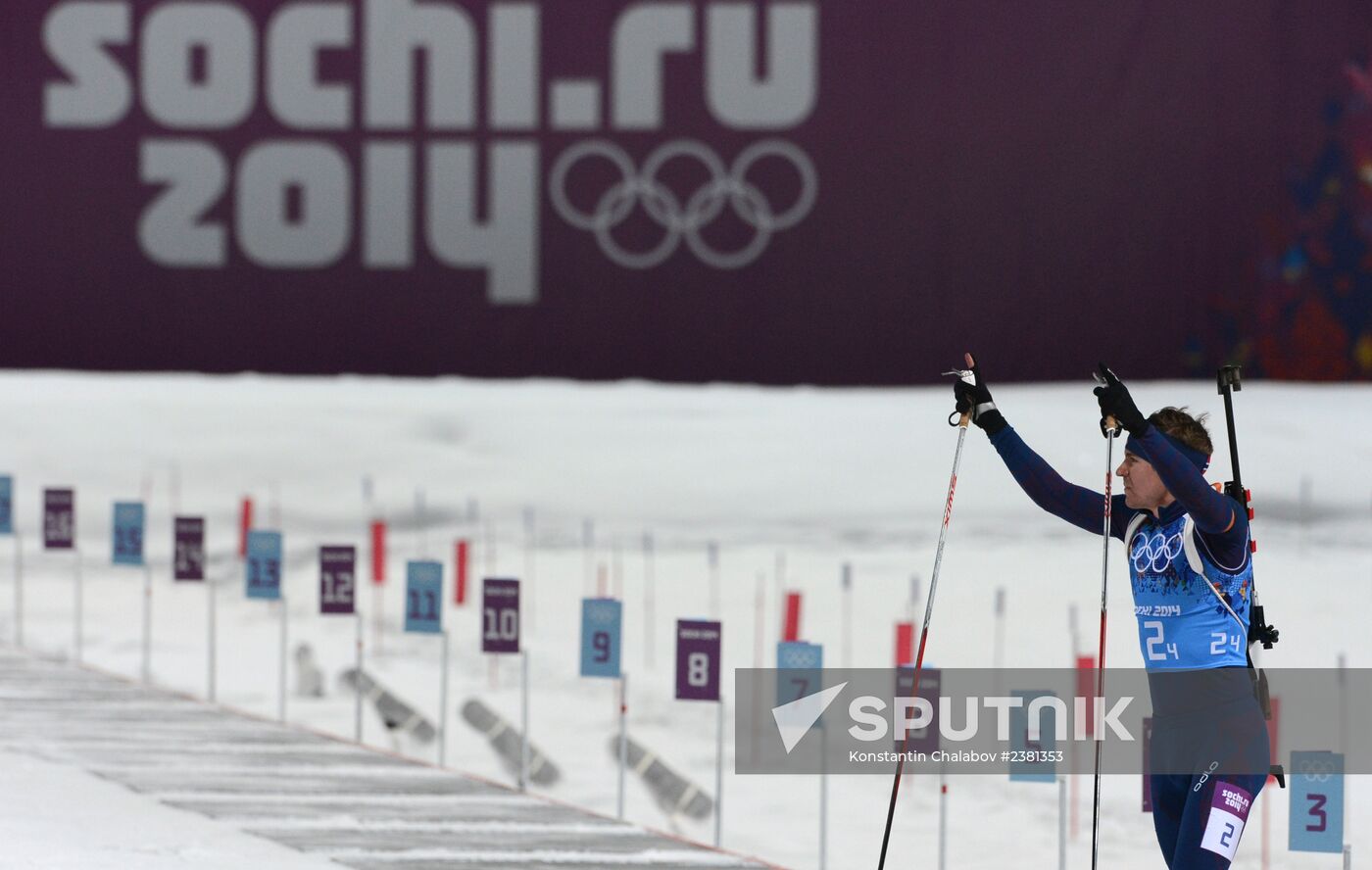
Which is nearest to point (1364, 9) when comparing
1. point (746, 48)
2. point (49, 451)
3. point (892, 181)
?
point (892, 181)

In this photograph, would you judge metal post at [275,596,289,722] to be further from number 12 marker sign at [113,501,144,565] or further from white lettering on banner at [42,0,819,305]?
white lettering on banner at [42,0,819,305]

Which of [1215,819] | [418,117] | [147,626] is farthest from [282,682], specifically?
[418,117]

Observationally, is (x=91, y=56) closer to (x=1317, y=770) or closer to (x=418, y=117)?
(x=418, y=117)

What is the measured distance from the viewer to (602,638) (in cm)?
586

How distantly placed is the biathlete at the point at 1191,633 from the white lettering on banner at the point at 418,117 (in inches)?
466

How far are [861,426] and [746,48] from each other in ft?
11.8

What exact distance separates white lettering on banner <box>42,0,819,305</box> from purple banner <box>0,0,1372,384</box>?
24 mm

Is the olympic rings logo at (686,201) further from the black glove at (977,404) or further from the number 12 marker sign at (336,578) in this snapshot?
the black glove at (977,404)

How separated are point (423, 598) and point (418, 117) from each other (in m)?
9.38

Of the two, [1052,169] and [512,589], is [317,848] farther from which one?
[1052,169]

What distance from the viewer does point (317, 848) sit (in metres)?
4.81

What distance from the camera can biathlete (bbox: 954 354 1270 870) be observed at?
3.19 m

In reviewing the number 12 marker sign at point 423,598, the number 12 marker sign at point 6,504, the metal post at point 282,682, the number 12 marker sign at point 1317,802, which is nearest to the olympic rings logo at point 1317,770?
the number 12 marker sign at point 1317,802

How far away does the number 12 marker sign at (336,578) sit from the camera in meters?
6.80
